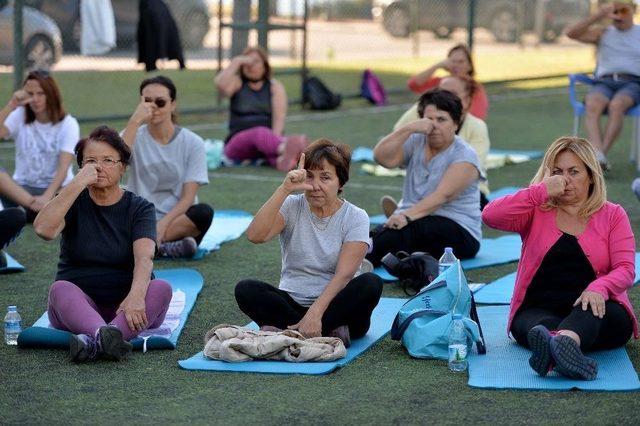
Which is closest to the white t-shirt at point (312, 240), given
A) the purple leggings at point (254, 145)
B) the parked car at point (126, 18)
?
the purple leggings at point (254, 145)

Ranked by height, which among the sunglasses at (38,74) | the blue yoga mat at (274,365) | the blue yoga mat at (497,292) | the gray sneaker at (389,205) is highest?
the sunglasses at (38,74)

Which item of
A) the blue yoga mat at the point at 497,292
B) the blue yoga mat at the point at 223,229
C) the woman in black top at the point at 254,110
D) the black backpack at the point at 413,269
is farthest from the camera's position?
the woman in black top at the point at 254,110

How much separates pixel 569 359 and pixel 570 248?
2.24 ft

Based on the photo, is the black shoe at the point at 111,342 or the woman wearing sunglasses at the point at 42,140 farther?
the woman wearing sunglasses at the point at 42,140

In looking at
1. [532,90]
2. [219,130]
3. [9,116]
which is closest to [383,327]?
[9,116]

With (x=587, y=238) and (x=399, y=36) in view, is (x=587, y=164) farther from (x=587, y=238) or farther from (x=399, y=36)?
(x=399, y=36)

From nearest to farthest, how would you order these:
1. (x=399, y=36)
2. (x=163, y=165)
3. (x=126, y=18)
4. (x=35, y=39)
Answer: (x=163, y=165) → (x=35, y=39) → (x=126, y=18) → (x=399, y=36)

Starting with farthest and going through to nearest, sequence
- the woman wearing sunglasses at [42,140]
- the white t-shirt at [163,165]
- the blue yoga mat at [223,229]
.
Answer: the woman wearing sunglasses at [42,140], the blue yoga mat at [223,229], the white t-shirt at [163,165]

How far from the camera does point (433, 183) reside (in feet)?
24.5

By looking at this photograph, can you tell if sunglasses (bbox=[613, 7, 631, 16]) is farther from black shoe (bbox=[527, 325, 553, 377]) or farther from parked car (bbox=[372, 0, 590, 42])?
parked car (bbox=[372, 0, 590, 42])

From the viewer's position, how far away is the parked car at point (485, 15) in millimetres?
21953

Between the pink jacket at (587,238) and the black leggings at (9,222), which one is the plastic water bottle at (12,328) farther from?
the pink jacket at (587,238)

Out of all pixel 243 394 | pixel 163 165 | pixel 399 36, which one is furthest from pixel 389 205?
pixel 399 36

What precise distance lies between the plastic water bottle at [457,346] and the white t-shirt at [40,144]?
164 inches
